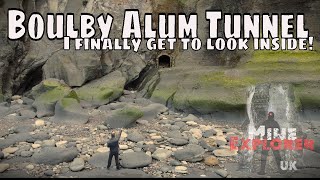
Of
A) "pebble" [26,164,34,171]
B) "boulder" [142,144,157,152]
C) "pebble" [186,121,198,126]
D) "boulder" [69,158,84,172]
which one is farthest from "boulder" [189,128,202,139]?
"pebble" [26,164,34,171]

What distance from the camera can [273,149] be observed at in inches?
356

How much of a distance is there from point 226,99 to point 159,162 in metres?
5.10

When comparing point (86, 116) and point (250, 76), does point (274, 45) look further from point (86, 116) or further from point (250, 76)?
point (86, 116)

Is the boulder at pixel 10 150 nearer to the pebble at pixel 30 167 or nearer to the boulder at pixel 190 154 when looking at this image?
the pebble at pixel 30 167

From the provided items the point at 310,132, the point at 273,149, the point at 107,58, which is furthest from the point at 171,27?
the point at 273,149

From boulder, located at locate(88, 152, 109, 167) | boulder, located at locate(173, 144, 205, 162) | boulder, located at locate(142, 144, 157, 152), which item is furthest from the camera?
boulder, located at locate(142, 144, 157, 152)

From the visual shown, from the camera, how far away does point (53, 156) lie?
8.96 m

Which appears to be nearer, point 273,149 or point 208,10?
point 273,149

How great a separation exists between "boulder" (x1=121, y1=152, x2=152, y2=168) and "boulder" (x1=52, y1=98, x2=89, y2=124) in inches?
154

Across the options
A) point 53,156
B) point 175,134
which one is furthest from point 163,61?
point 53,156

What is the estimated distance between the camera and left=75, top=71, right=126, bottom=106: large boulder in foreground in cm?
1515

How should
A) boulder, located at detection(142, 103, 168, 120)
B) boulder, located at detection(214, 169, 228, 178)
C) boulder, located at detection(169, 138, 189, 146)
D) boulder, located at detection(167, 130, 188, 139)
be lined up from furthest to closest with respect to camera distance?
boulder, located at detection(142, 103, 168, 120), boulder, located at detection(167, 130, 188, 139), boulder, located at detection(169, 138, 189, 146), boulder, located at detection(214, 169, 228, 178)

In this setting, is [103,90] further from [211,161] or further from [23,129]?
[211,161]

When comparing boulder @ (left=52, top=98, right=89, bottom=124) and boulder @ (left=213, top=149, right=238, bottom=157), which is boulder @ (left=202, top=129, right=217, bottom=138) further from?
boulder @ (left=52, top=98, right=89, bottom=124)
